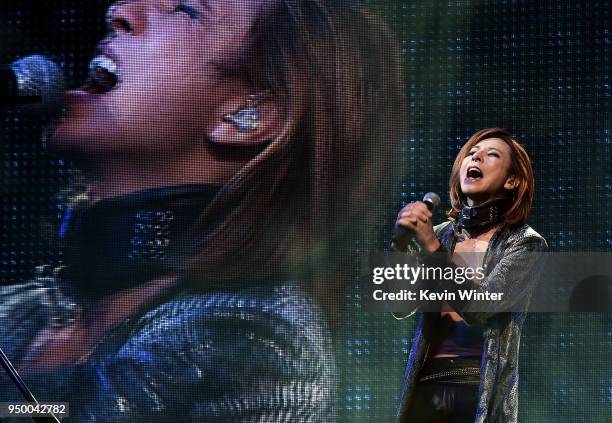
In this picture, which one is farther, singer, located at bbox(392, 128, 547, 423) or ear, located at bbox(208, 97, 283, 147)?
ear, located at bbox(208, 97, 283, 147)

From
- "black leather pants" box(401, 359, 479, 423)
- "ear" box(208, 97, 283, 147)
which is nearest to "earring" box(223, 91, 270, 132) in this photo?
"ear" box(208, 97, 283, 147)

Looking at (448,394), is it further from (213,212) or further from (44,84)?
(44,84)

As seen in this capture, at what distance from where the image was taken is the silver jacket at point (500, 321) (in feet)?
10.4

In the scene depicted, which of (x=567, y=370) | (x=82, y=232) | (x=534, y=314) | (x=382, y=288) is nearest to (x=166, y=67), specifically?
(x=82, y=232)

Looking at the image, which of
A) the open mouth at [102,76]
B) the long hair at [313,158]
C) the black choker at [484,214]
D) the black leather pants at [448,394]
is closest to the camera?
the black leather pants at [448,394]

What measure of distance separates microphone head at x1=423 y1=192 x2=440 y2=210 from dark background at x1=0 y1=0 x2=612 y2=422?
0.09 metres

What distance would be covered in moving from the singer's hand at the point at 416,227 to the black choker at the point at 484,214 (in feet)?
0.49

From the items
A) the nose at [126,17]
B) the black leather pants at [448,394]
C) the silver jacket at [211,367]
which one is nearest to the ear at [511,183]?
the black leather pants at [448,394]

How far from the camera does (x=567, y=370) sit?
130 inches

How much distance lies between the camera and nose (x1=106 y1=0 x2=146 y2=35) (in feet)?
11.5

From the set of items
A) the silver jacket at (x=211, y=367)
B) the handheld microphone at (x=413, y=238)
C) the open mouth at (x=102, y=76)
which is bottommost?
the silver jacket at (x=211, y=367)

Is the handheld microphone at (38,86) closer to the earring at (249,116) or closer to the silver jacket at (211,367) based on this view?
the earring at (249,116)

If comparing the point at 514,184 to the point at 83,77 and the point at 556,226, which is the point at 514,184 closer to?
the point at 556,226

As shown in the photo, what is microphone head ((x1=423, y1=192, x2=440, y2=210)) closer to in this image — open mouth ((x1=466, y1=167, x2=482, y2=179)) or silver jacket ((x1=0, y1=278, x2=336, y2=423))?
open mouth ((x1=466, y1=167, x2=482, y2=179))
